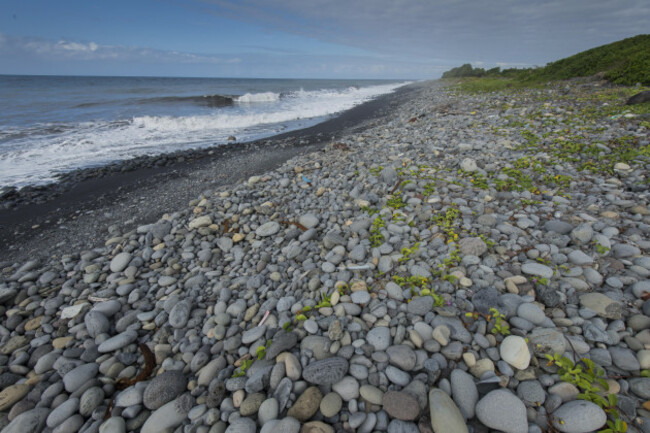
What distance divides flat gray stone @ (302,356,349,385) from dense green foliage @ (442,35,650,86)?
15.5 m

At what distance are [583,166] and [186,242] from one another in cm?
672

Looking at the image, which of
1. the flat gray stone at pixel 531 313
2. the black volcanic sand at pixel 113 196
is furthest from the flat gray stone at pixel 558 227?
the black volcanic sand at pixel 113 196

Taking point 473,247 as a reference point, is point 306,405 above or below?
below

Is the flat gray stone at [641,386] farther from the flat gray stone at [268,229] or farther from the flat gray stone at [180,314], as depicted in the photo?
the flat gray stone at [268,229]

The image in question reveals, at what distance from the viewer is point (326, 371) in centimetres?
209

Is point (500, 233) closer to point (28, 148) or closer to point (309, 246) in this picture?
point (309, 246)

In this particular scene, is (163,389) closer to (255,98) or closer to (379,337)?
(379,337)

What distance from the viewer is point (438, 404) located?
177 centimetres

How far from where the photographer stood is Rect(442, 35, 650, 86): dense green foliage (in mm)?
10891

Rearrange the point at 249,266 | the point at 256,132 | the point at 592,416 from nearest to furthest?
the point at 592,416 < the point at 249,266 < the point at 256,132

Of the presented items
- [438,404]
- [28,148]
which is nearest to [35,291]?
[438,404]

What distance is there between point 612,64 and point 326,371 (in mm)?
19982

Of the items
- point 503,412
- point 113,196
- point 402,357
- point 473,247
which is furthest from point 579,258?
point 113,196

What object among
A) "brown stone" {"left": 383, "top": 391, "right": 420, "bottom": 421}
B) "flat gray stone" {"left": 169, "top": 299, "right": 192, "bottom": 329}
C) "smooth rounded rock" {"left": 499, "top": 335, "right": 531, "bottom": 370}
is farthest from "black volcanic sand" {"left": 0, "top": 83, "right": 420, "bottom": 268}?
"smooth rounded rock" {"left": 499, "top": 335, "right": 531, "bottom": 370}
